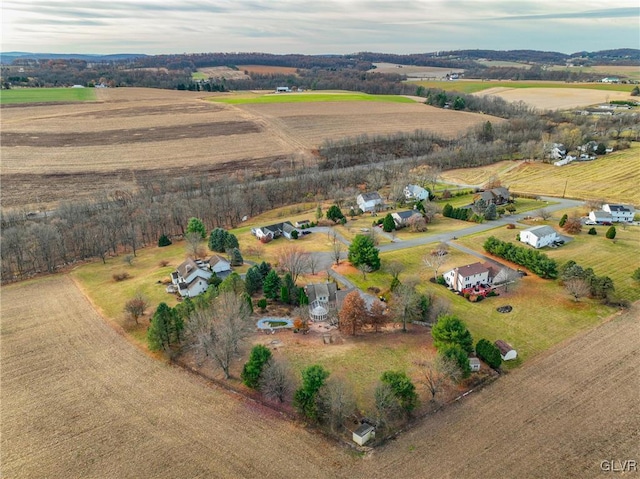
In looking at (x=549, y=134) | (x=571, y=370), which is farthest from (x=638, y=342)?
(x=549, y=134)

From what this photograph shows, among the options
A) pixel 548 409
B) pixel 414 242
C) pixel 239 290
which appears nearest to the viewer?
pixel 548 409

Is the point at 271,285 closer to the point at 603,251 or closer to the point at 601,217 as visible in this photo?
the point at 603,251

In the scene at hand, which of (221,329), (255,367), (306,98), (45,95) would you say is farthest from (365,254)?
(45,95)

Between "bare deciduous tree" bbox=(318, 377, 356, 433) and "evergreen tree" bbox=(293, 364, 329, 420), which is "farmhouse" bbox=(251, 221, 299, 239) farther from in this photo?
"bare deciduous tree" bbox=(318, 377, 356, 433)

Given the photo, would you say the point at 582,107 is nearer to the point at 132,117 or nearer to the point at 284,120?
the point at 284,120

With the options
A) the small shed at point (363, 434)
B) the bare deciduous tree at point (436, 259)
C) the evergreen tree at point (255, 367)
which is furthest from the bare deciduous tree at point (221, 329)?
the bare deciduous tree at point (436, 259)

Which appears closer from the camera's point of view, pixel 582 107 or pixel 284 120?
pixel 284 120

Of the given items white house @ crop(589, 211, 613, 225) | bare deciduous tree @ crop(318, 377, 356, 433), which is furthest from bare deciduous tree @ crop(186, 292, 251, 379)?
white house @ crop(589, 211, 613, 225)
